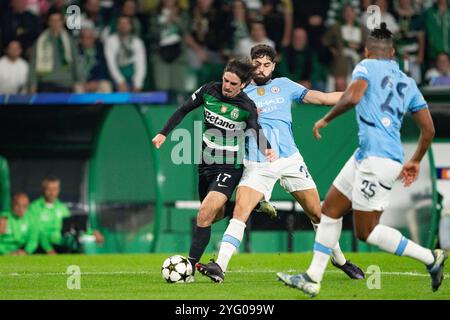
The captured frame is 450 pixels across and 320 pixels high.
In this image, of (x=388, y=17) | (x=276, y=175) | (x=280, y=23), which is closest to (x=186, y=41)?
(x=280, y=23)

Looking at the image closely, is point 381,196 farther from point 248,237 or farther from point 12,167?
point 12,167

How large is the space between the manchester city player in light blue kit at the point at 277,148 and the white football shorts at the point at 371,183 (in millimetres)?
1881

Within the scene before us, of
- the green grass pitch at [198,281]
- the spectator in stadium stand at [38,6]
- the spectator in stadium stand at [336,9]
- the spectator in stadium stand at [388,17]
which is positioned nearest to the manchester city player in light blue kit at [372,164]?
the green grass pitch at [198,281]

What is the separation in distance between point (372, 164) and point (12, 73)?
9.41 m

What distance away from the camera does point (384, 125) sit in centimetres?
916

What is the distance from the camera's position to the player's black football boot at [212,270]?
10.4m

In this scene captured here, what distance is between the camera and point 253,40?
17844 millimetres

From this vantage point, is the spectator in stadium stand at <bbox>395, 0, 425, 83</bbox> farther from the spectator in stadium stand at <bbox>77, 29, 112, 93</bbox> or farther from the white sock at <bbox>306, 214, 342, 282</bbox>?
the white sock at <bbox>306, 214, 342, 282</bbox>

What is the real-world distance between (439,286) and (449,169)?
617cm

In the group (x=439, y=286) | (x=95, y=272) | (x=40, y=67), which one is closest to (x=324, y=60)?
(x=40, y=67)

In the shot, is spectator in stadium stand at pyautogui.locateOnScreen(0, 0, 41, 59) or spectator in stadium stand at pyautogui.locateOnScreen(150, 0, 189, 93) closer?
spectator in stadium stand at pyautogui.locateOnScreen(150, 0, 189, 93)

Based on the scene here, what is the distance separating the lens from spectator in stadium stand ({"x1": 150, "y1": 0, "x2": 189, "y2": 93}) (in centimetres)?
1777

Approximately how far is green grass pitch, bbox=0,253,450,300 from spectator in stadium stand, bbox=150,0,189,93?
375 centimetres

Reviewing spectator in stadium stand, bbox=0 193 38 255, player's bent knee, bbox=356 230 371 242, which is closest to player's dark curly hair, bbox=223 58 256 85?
player's bent knee, bbox=356 230 371 242
